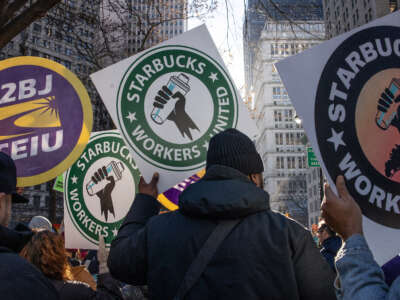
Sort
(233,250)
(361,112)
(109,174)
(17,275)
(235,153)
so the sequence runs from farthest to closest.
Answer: (109,174), (361,112), (235,153), (233,250), (17,275)

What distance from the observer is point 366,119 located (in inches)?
80.5

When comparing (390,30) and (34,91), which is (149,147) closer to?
(34,91)

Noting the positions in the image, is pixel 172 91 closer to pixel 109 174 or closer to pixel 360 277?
pixel 109 174

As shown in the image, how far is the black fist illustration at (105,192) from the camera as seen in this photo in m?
3.94

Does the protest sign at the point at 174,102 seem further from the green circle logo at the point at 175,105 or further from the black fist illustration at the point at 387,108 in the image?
the black fist illustration at the point at 387,108

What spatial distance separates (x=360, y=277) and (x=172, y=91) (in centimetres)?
197

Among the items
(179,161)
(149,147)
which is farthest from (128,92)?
(179,161)

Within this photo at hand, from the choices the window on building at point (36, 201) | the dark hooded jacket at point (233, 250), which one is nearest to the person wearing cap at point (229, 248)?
the dark hooded jacket at point (233, 250)

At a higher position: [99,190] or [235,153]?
[235,153]

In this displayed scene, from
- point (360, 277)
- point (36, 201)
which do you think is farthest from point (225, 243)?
point (36, 201)

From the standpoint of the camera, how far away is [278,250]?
1.65 m

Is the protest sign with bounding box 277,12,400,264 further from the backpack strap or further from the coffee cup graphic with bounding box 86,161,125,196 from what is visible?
the coffee cup graphic with bounding box 86,161,125,196

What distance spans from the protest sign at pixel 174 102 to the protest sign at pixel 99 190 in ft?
3.86


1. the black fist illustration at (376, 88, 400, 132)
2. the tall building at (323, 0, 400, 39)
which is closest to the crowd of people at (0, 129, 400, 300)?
the black fist illustration at (376, 88, 400, 132)
